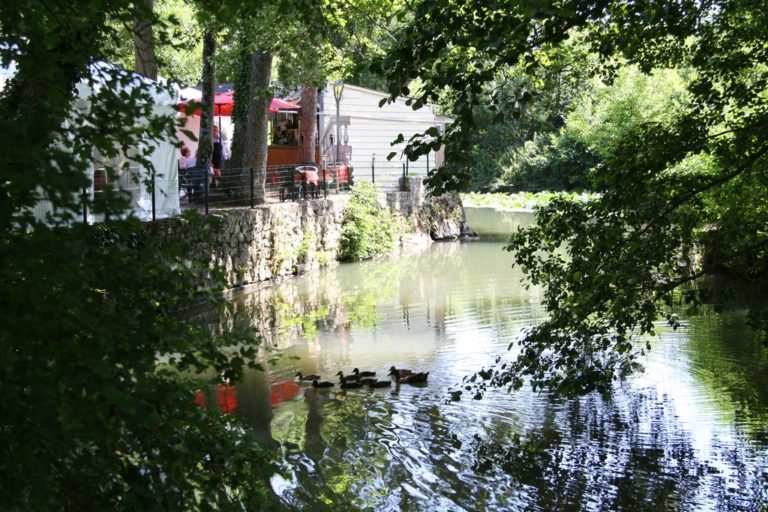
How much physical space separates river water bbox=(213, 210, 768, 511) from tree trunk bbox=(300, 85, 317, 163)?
12.6 meters

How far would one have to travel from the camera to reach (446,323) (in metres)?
14.9

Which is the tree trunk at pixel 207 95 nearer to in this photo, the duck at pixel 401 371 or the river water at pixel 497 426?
the river water at pixel 497 426

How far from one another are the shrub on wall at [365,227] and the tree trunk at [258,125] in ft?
11.3

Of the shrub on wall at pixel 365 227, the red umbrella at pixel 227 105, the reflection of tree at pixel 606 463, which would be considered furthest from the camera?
the shrub on wall at pixel 365 227

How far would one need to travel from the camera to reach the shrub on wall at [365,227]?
23781 mm

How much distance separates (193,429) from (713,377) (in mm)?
8465

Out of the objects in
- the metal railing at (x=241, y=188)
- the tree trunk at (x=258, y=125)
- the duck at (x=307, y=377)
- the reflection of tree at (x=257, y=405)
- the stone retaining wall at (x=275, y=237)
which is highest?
the tree trunk at (x=258, y=125)

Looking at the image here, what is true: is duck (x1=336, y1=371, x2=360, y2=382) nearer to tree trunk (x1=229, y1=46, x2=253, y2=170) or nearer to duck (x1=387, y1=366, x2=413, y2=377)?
duck (x1=387, y1=366, x2=413, y2=377)

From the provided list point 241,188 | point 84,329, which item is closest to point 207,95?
point 241,188

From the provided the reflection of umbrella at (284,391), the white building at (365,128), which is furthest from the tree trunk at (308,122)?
the reflection of umbrella at (284,391)

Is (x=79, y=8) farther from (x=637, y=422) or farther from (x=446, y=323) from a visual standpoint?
(x=446, y=323)

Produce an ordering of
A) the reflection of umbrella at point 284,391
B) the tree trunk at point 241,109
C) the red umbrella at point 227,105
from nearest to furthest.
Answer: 1. the reflection of umbrella at point 284,391
2. the tree trunk at point 241,109
3. the red umbrella at point 227,105

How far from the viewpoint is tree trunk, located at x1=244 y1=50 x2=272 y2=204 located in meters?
20.1

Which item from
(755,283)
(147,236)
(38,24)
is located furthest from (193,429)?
(147,236)
